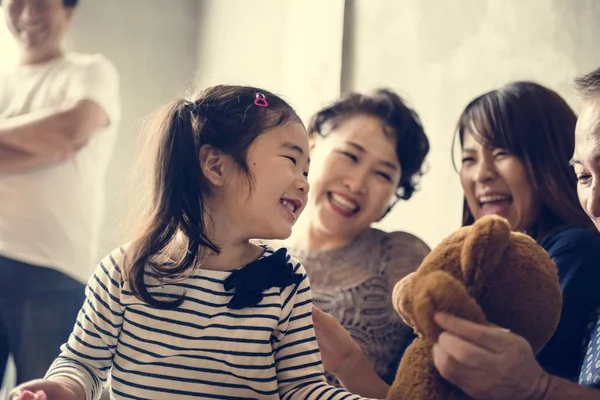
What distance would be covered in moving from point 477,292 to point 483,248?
0.16 feet

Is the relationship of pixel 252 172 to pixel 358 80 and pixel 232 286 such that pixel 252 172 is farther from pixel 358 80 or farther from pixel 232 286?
pixel 358 80

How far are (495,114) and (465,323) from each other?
0.62 metres

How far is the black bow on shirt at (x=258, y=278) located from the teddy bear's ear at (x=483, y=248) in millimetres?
292

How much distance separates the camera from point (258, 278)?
33.0 inches

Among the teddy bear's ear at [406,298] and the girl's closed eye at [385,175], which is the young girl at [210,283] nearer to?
the teddy bear's ear at [406,298]

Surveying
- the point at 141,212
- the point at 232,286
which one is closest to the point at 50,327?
the point at 141,212

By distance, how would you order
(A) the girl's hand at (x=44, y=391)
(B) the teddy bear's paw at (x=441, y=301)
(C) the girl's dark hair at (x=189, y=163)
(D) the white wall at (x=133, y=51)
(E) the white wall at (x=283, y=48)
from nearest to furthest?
(B) the teddy bear's paw at (x=441, y=301) < (A) the girl's hand at (x=44, y=391) < (C) the girl's dark hair at (x=189, y=163) < (D) the white wall at (x=133, y=51) < (E) the white wall at (x=283, y=48)

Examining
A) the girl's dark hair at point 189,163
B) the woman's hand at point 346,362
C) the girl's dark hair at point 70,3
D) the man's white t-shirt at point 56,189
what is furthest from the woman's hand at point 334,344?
the girl's dark hair at point 70,3

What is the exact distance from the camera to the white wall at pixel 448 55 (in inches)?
48.8

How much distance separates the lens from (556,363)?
0.90 metres

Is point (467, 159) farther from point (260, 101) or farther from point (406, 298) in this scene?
point (406, 298)

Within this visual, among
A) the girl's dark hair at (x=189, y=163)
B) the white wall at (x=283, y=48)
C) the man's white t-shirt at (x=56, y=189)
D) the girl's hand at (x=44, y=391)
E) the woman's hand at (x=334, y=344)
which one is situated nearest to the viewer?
the girl's hand at (x=44, y=391)

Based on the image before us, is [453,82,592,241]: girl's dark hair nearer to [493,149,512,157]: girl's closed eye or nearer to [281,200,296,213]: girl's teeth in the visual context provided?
[493,149,512,157]: girl's closed eye

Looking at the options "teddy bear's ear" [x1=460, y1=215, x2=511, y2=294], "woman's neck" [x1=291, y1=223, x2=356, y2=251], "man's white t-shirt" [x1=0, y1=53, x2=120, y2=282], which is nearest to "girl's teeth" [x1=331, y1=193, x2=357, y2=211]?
"woman's neck" [x1=291, y1=223, x2=356, y2=251]
